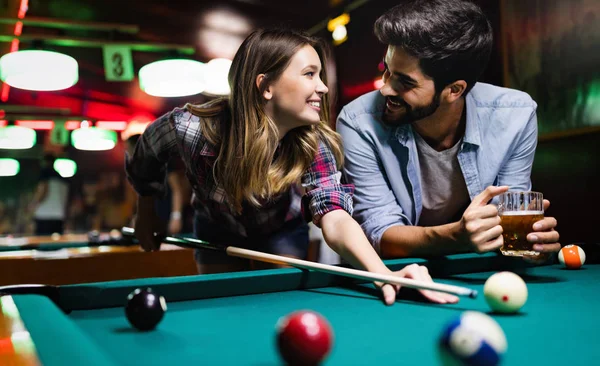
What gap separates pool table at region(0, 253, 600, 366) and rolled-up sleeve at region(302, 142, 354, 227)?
361 mm

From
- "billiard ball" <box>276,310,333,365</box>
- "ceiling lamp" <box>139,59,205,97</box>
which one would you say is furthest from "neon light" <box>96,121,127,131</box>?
"billiard ball" <box>276,310,333,365</box>

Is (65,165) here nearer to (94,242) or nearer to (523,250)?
(94,242)

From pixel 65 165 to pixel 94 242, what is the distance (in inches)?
199

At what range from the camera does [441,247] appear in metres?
1.93

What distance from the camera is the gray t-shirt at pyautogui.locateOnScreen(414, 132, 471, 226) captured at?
262 cm

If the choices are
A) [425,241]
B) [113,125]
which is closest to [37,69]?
[425,241]

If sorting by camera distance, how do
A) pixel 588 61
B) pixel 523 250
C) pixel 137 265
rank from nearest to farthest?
pixel 523 250 < pixel 588 61 < pixel 137 265

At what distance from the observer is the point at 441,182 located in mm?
2641

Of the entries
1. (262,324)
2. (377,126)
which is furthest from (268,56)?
(262,324)

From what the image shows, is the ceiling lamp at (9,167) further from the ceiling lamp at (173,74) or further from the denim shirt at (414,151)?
the denim shirt at (414,151)

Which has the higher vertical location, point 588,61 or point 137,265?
point 588,61

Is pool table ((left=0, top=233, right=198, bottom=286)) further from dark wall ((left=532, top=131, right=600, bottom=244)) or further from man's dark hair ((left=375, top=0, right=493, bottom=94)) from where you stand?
dark wall ((left=532, top=131, right=600, bottom=244))

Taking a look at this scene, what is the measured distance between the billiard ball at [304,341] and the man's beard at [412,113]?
1934 millimetres

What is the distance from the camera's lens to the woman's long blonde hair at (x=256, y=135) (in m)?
2.12
